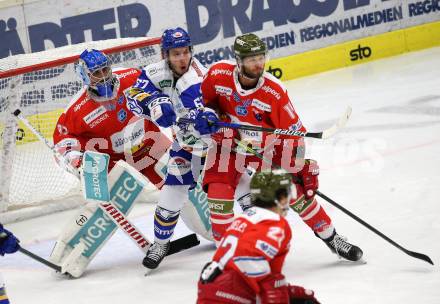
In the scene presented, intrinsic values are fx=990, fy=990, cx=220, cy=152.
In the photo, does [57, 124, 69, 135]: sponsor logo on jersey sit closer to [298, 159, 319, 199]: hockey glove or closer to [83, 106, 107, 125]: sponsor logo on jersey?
[83, 106, 107, 125]: sponsor logo on jersey

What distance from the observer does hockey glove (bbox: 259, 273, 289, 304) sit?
11.0 feet

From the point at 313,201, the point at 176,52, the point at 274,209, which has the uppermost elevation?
the point at 176,52

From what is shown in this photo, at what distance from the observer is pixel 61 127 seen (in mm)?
5352

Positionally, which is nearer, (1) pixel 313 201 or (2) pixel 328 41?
(1) pixel 313 201

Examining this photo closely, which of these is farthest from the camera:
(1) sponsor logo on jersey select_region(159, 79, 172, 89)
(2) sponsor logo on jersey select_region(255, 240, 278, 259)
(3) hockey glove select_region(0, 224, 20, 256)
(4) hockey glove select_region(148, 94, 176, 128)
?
(1) sponsor logo on jersey select_region(159, 79, 172, 89)

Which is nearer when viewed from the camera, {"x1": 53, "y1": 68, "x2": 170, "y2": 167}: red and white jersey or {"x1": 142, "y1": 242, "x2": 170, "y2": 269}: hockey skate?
{"x1": 142, "y1": 242, "x2": 170, "y2": 269}: hockey skate

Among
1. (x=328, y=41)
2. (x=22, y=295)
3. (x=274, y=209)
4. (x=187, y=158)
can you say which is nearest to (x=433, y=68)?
(x=328, y=41)

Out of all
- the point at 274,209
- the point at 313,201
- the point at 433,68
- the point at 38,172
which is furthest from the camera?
the point at 433,68

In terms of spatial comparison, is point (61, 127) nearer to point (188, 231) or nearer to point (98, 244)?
point (98, 244)

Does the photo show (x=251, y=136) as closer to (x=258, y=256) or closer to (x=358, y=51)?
(x=258, y=256)

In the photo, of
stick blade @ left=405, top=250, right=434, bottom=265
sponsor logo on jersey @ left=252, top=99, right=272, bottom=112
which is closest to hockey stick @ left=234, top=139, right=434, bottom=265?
stick blade @ left=405, top=250, right=434, bottom=265

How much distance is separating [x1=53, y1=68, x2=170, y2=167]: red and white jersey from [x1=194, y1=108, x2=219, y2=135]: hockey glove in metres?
0.74

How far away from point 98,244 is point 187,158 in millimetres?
710

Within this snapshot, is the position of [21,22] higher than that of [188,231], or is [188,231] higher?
Answer: [21,22]
